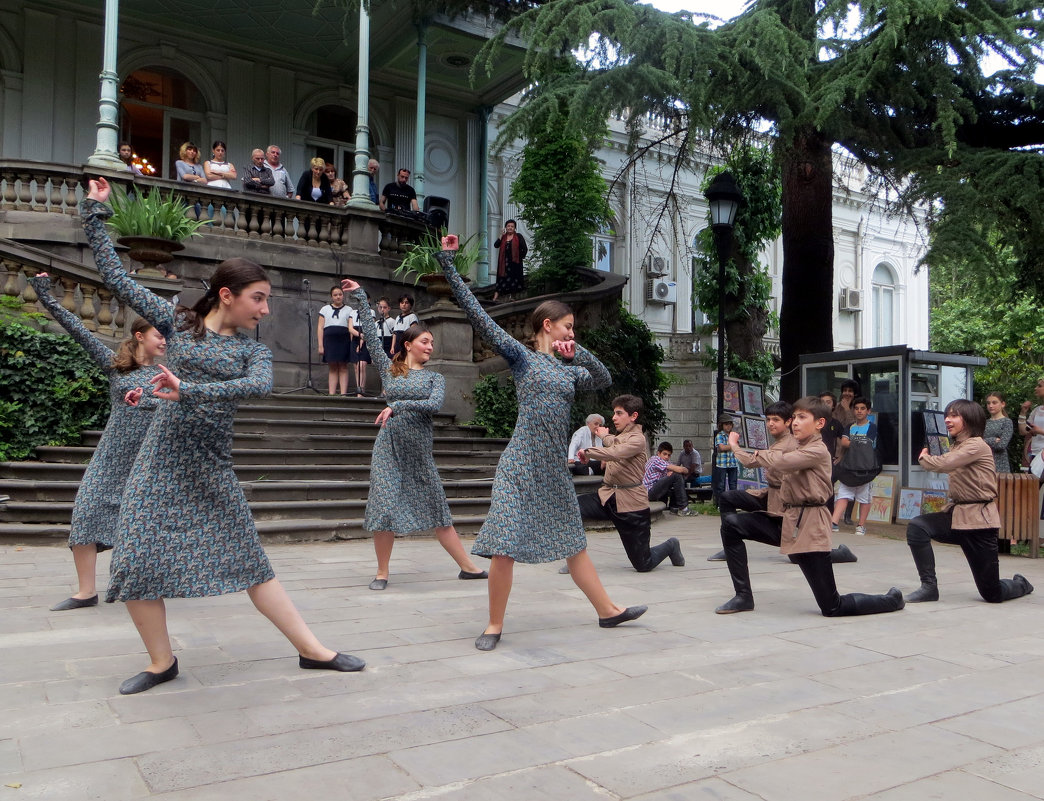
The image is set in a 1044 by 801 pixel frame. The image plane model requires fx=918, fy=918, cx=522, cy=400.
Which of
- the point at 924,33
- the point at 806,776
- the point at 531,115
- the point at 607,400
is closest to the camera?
the point at 806,776

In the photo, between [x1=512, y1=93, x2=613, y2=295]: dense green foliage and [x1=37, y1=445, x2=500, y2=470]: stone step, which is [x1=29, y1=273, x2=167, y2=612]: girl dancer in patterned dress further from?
[x1=512, y1=93, x2=613, y2=295]: dense green foliage

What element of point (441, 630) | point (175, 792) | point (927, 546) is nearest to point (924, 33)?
point (927, 546)

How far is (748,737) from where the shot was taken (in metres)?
3.61

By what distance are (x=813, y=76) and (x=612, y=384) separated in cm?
596

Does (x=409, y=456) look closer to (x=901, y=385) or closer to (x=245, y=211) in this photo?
(x=901, y=385)

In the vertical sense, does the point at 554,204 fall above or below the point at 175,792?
above

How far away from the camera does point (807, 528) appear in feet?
19.4

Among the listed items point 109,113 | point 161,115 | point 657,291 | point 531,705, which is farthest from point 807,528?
point 657,291

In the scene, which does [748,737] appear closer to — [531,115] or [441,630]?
[441,630]

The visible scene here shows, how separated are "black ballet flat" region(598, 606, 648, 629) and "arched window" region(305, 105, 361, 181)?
17.4 metres

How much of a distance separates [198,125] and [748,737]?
1934 cm

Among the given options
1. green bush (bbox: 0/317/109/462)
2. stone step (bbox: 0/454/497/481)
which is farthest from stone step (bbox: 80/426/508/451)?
stone step (bbox: 0/454/497/481)

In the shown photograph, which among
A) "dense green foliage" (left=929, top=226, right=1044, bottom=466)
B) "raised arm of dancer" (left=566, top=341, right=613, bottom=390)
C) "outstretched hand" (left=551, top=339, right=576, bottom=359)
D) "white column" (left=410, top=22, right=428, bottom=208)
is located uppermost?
"white column" (left=410, top=22, right=428, bottom=208)

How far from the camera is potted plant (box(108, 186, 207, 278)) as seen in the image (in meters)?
12.4
